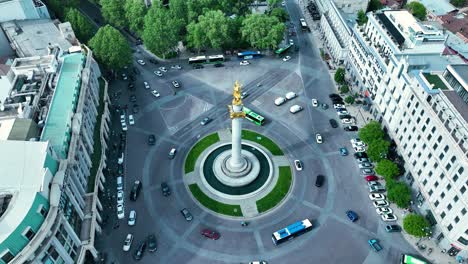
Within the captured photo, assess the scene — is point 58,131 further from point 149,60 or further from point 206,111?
point 149,60

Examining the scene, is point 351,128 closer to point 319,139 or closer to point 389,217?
point 319,139

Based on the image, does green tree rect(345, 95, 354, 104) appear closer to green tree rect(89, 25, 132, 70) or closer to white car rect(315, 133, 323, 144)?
white car rect(315, 133, 323, 144)

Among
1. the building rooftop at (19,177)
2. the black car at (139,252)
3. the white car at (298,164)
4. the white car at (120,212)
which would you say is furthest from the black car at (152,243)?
the white car at (298,164)

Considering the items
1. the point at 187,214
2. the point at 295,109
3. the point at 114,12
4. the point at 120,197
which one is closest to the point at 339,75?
the point at 295,109

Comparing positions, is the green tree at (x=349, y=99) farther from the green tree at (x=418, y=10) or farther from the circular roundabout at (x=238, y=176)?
the green tree at (x=418, y=10)

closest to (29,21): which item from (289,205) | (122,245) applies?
(122,245)

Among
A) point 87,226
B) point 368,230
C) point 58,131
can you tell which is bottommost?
point 368,230

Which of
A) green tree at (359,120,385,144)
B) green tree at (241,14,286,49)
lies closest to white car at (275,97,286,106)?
green tree at (241,14,286,49)
